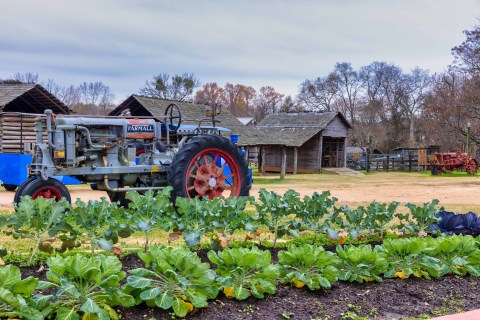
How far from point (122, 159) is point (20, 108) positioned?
13.8 meters

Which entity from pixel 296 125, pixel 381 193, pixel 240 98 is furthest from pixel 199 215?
pixel 240 98

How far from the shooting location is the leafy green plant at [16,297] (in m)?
2.83

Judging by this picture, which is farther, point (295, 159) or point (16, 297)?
point (295, 159)

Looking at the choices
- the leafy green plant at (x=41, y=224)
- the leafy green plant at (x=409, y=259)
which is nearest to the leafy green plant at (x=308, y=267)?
the leafy green plant at (x=409, y=259)

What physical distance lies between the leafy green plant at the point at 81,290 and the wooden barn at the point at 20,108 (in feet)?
53.6

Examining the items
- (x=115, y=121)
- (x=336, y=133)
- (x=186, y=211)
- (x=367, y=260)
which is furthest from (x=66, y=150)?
(x=336, y=133)

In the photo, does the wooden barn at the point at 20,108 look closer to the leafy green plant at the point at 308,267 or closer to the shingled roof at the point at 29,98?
the shingled roof at the point at 29,98

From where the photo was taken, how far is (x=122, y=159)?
979 centimetres

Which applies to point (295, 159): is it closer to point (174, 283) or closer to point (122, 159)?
point (122, 159)

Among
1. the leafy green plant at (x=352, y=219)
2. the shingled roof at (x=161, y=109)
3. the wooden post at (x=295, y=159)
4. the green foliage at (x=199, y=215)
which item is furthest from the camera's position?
the wooden post at (x=295, y=159)

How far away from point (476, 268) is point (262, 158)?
27.6 meters

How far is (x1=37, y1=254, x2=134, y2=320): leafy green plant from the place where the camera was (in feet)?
9.95

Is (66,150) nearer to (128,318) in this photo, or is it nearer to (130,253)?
(130,253)

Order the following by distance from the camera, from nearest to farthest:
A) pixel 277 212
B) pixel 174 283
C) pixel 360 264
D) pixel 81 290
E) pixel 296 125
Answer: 1. pixel 81 290
2. pixel 174 283
3. pixel 360 264
4. pixel 277 212
5. pixel 296 125
